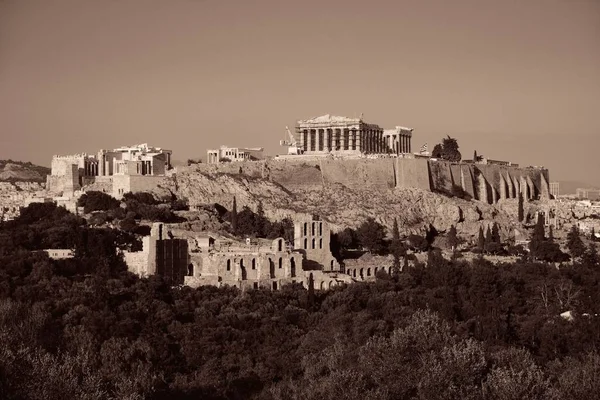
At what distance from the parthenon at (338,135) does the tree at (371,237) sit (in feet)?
41.2

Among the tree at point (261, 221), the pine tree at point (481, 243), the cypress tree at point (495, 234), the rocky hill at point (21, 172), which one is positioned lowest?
the pine tree at point (481, 243)

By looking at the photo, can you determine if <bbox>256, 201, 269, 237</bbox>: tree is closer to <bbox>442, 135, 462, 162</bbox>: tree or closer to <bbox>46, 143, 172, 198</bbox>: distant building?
<bbox>46, 143, 172, 198</bbox>: distant building

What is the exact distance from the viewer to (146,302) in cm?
4644

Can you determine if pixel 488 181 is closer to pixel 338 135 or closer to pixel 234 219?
pixel 338 135

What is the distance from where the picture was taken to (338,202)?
64.1 m

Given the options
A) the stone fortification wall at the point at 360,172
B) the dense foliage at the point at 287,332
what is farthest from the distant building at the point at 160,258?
the stone fortification wall at the point at 360,172

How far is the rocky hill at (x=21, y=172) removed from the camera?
89.2m

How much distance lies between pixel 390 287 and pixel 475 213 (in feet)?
53.1

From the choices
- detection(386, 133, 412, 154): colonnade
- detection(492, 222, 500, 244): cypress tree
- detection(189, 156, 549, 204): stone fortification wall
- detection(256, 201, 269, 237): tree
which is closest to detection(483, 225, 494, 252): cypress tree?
detection(492, 222, 500, 244): cypress tree

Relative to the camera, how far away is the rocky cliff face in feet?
203

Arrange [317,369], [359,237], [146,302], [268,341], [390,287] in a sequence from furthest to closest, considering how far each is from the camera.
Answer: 1. [359,237]
2. [390,287]
3. [146,302]
4. [268,341]
5. [317,369]

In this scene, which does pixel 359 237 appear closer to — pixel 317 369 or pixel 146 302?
pixel 146 302

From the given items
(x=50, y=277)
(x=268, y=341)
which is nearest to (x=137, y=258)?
(x=50, y=277)

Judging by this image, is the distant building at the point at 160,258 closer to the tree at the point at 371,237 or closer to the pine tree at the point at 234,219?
the pine tree at the point at 234,219
